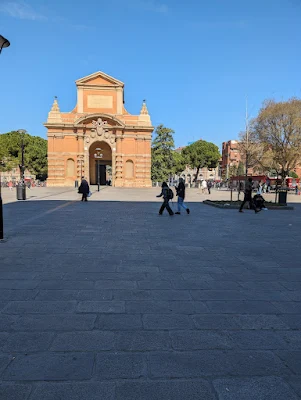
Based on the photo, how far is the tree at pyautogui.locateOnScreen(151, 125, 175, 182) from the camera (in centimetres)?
5559

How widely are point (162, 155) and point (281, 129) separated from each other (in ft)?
78.9

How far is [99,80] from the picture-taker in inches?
1722

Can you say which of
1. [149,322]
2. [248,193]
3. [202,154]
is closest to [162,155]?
[202,154]

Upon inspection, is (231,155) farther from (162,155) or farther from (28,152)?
(28,152)

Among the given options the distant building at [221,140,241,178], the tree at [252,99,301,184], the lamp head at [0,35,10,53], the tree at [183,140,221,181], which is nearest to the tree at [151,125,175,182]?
the tree at [183,140,221,181]

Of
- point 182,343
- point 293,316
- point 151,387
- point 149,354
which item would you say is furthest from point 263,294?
point 151,387

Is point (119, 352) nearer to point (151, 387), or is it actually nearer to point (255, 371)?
point (151, 387)

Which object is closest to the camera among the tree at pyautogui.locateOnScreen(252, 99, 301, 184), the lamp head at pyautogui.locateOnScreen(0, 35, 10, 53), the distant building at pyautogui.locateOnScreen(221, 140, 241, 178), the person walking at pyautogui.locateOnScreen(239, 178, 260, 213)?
the lamp head at pyautogui.locateOnScreen(0, 35, 10, 53)

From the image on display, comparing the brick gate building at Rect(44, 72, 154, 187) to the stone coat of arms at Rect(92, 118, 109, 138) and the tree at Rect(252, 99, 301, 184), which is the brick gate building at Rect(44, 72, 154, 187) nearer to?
the stone coat of arms at Rect(92, 118, 109, 138)

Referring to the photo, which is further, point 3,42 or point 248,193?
point 248,193

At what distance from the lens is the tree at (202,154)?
2581 inches

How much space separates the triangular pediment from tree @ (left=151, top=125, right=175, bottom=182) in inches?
587

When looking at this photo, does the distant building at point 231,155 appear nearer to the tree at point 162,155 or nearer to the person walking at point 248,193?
the tree at point 162,155

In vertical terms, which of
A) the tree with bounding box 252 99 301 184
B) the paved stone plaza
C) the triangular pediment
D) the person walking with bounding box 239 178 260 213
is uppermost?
the triangular pediment
